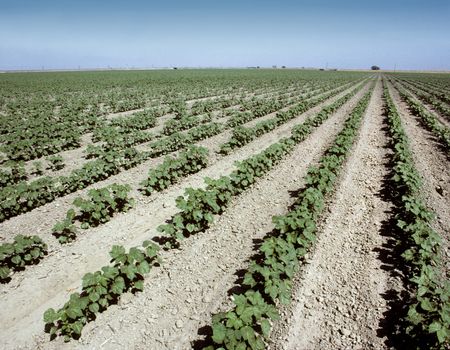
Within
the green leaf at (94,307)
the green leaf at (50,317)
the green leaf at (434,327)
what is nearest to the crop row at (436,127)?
the green leaf at (434,327)

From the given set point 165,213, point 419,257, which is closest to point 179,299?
point 165,213

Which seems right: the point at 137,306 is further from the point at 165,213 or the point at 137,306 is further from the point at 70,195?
the point at 70,195

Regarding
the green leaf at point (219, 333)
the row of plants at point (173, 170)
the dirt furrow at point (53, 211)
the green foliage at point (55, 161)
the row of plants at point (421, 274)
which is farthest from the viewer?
the green foliage at point (55, 161)

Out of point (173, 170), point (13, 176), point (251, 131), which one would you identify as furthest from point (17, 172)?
point (251, 131)

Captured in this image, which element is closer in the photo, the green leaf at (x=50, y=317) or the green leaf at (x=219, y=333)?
the green leaf at (x=219, y=333)

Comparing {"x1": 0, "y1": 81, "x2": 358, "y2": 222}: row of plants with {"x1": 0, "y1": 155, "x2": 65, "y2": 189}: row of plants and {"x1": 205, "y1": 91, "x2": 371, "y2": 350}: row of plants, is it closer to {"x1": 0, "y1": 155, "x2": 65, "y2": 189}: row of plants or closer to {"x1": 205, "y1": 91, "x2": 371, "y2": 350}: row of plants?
{"x1": 0, "y1": 155, "x2": 65, "y2": 189}: row of plants

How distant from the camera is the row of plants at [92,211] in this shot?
711 cm

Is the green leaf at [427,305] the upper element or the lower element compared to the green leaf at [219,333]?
upper

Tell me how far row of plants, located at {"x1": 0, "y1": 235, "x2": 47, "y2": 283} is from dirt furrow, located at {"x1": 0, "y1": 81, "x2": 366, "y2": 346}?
0.18 meters

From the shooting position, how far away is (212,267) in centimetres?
630

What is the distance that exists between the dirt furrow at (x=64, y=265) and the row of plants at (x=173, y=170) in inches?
14.5

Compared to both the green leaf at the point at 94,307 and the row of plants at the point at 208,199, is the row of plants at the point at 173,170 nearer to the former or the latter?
the row of plants at the point at 208,199

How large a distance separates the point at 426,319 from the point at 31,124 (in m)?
19.2

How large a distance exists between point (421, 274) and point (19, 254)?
7.71 meters
